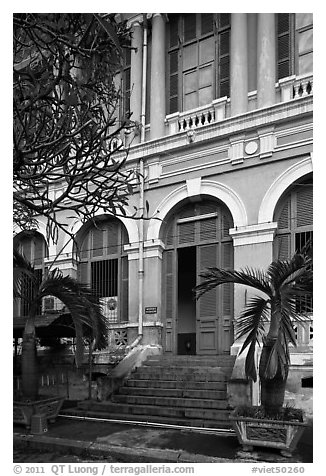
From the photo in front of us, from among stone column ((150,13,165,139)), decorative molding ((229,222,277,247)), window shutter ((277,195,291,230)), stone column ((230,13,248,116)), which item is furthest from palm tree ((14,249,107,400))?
stone column ((230,13,248,116))

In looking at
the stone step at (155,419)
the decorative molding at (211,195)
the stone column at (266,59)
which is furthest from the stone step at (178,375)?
the stone column at (266,59)

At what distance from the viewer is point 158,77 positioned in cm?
1145

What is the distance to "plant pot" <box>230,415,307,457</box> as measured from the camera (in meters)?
5.82

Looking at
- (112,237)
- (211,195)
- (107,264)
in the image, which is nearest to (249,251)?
(211,195)

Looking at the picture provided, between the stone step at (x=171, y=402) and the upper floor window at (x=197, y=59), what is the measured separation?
6394 millimetres

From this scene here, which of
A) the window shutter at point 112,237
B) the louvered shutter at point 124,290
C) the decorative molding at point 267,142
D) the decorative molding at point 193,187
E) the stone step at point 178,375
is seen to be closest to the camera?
the stone step at point 178,375

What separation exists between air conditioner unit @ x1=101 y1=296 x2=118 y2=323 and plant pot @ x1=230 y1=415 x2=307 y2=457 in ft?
18.0

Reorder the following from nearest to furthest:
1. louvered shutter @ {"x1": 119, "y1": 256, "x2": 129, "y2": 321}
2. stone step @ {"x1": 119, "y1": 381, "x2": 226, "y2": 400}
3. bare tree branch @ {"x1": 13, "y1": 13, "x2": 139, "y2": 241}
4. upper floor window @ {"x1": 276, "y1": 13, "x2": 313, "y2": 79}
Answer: bare tree branch @ {"x1": 13, "y1": 13, "x2": 139, "y2": 241}
stone step @ {"x1": 119, "y1": 381, "x2": 226, "y2": 400}
upper floor window @ {"x1": 276, "y1": 13, "x2": 313, "y2": 79}
louvered shutter @ {"x1": 119, "y1": 256, "x2": 129, "y2": 321}

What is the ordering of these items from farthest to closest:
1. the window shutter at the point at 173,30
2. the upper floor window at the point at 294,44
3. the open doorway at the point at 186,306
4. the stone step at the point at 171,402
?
the open doorway at the point at 186,306 < the window shutter at the point at 173,30 < the upper floor window at the point at 294,44 < the stone step at the point at 171,402

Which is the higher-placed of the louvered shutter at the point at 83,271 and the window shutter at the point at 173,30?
the window shutter at the point at 173,30

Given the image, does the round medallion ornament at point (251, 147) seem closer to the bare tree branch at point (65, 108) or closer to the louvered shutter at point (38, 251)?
the bare tree branch at point (65, 108)

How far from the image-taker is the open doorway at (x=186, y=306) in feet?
39.8

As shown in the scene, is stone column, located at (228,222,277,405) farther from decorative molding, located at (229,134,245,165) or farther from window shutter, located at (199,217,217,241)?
decorative molding, located at (229,134,245,165)
